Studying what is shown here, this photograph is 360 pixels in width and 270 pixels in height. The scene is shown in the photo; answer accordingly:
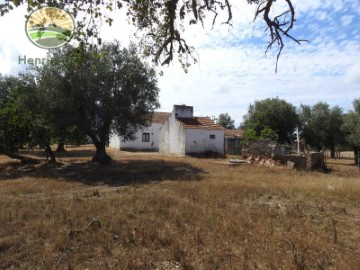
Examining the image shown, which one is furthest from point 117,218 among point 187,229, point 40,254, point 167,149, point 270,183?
point 167,149

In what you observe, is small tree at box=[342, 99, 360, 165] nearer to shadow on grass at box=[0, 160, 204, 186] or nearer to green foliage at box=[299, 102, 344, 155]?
green foliage at box=[299, 102, 344, 155]

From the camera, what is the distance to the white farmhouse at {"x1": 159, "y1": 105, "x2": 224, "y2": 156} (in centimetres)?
3288

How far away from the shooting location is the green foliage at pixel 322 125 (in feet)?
149

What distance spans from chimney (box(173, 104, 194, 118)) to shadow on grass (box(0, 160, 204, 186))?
14.2 meters

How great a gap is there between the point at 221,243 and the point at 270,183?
8.19 m

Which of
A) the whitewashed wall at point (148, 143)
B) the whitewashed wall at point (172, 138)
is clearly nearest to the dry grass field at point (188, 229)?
the whitewashed wall at point (172, 138)

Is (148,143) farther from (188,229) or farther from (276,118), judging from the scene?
(188,229)

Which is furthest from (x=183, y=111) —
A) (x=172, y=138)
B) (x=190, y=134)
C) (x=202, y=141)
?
(x=202, y=141)

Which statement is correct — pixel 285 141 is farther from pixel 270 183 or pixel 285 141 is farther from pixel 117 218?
pixel 117 218

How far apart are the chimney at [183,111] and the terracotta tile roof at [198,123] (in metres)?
0.62

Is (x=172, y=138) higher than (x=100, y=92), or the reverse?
(x=100, y=92)

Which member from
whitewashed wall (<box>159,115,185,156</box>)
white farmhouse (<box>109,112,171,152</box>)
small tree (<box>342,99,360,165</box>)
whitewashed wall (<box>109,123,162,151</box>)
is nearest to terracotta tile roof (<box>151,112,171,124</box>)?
white farmhouse (<box>109,112,171,152</box>)

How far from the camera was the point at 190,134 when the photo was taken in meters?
32.8

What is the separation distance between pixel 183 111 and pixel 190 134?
3.81 meters
